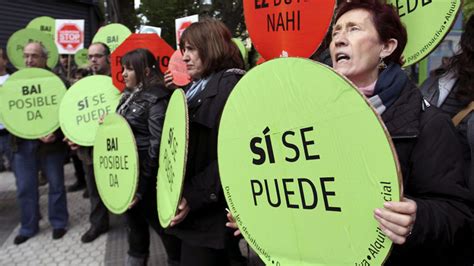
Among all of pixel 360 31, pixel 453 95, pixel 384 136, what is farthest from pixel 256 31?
pixel 384 136

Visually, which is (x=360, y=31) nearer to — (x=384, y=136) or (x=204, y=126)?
(x=384, y=136)

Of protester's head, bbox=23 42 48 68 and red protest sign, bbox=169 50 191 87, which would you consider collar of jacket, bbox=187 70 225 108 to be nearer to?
red protest sign, bbox=169 50 191 87

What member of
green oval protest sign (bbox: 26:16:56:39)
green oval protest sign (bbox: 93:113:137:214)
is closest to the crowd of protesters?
green oval protest sign (bbox: 93:113:137:214)

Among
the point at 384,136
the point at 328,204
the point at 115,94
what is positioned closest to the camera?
the point at 384,136

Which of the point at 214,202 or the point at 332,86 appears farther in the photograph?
the point at 214,202

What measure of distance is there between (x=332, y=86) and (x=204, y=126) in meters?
1.09

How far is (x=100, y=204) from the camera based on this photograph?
173 inches

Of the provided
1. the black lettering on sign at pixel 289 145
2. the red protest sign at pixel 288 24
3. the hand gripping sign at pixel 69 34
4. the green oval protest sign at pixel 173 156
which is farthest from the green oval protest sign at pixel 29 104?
the hand gripping sign at pixel 69 34

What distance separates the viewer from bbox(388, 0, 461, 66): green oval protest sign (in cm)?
185

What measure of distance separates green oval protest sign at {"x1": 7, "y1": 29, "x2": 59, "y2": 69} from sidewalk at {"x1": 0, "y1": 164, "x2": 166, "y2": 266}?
2.12 meters

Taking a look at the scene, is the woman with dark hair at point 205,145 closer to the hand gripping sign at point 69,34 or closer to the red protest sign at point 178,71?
the red protest sign at point 178,71

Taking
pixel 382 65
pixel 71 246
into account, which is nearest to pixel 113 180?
pixel 382 65

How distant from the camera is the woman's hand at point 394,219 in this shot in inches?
39.9

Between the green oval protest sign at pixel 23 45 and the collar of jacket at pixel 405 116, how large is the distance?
18.3ft
